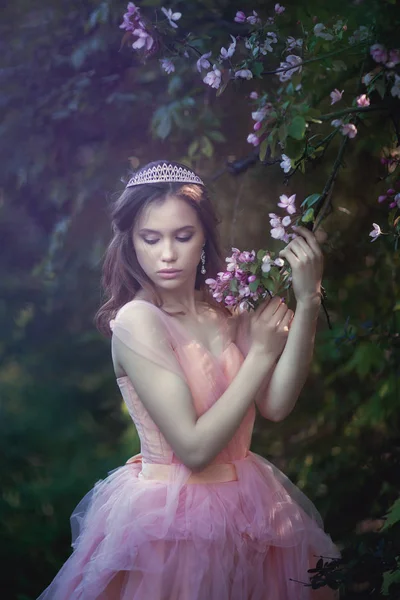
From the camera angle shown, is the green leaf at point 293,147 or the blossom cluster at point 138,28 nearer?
the green leaf at point 293,147

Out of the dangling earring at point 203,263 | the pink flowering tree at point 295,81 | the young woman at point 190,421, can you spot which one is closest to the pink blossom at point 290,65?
the pink flowering tree at point 295,81

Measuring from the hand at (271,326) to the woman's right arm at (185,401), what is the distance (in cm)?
2

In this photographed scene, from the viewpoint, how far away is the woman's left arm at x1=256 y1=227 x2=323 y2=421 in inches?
60.0

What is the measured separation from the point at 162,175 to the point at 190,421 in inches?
19.3

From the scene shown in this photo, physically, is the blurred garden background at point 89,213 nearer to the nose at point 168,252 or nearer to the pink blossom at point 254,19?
the pink blossom at point 254,19

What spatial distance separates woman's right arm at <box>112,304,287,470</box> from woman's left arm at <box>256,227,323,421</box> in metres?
0.05

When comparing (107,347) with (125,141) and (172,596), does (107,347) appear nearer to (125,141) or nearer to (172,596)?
(125,141)

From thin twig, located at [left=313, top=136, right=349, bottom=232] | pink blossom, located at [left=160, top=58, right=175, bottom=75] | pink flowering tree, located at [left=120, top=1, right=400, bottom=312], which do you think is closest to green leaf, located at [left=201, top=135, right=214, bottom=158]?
pink flowering tree, located at [left=120, top=1, right=400, bottom=312]

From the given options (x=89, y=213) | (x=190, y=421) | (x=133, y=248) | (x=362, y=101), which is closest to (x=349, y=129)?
(x=362, y=101)

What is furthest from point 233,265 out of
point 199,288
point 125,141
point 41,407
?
point 41,407

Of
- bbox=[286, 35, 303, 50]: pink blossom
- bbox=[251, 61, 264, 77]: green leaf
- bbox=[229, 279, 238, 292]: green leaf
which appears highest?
bbox=[286, 35, 303, 50]: pink blossom

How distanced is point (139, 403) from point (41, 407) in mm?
493

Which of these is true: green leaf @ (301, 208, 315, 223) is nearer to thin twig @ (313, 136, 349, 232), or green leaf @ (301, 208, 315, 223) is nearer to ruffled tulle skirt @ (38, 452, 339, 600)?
thin twig @ (313, 136, 349, 232)

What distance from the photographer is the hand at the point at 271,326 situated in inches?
60.8
